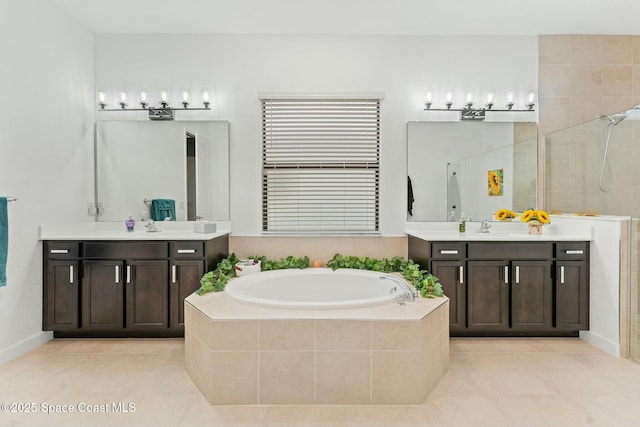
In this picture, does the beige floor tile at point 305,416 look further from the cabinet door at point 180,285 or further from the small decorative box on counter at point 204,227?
the small decorative box on counter at point 204,227

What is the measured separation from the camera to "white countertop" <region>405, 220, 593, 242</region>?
9.95 feet

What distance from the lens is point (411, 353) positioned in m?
2.02

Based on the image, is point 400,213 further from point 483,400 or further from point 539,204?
point 483,400

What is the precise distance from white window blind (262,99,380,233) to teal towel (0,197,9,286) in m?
1.95

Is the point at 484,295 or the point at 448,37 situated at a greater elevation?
the point at 448,37

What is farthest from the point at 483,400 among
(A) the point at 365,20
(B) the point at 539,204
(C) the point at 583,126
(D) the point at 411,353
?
(A) the point at 365,20

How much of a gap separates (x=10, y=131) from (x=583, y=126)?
15.1ft

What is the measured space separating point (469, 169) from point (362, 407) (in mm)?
2519

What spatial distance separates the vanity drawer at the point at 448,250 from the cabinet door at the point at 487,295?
112 millimetres

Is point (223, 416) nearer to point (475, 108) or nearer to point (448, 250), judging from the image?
point (448, 250)

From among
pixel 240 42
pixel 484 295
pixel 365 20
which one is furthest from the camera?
pixel 240 42

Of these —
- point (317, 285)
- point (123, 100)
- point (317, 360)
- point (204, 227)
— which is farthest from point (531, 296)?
point (123, 100)

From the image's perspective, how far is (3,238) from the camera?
246cm

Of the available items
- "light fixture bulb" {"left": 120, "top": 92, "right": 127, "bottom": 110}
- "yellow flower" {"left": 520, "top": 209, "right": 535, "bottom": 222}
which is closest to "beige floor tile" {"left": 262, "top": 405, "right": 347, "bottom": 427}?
"yellow flower" {"left": 520, "top": 209, "right": 535, "bottom": 222}
